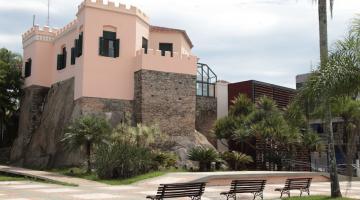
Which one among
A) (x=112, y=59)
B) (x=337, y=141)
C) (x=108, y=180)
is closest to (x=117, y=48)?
(x=112, y=59)

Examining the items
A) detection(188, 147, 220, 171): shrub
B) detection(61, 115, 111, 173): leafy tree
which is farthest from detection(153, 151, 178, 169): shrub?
detection(61, 115, 111, 173): leafy tree

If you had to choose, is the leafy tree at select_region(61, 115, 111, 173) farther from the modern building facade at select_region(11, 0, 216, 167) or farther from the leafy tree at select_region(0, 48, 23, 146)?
the leafy tree at select_region(0, 48, 23, 146)

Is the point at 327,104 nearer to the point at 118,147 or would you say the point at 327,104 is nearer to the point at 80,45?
the point at 118,147

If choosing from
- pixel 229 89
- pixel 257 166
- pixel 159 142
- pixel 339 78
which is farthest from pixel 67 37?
pixel 339 78

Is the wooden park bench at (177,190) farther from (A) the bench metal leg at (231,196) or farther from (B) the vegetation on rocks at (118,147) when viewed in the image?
(B) the vegetation on rocks at (118,147)

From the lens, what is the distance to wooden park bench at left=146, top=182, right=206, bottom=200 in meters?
12.3

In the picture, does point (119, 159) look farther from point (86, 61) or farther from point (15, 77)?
point (15, 77)

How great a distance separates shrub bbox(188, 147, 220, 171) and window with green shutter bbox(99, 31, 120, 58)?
27.7ft

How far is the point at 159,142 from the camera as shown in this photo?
29.0 meters

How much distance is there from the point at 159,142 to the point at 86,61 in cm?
670

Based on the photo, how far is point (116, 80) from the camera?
29.8 metres

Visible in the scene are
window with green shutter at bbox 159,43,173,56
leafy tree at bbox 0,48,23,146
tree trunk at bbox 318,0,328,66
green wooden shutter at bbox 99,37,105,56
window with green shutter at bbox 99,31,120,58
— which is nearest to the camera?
tree trunk at bbox 318,0,328,66

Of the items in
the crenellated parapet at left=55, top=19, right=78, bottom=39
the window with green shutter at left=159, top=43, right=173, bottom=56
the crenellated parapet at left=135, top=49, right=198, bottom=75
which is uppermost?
the crenellated parapet at left=55, top=19, right=78, bottom=39

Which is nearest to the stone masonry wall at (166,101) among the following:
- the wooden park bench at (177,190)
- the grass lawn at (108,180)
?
the grass lawn at (108,180)
